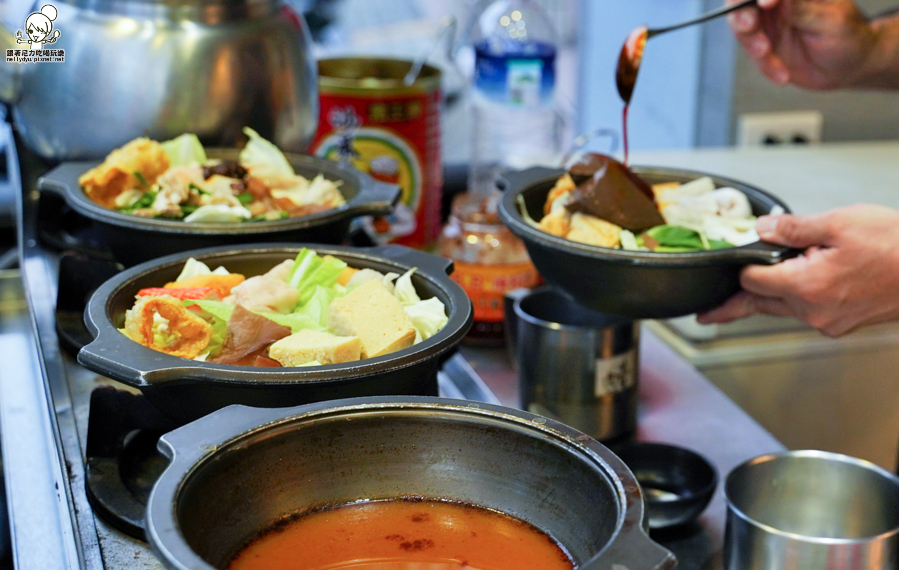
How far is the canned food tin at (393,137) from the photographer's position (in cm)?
170

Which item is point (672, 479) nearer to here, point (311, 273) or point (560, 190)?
point (560, 190)

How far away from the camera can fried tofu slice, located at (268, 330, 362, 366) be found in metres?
0.81

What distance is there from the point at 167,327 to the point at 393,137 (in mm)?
940

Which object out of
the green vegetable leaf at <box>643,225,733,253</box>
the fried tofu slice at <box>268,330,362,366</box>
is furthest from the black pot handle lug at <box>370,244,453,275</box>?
the green vegetable leaf at <box>643,225,733,253</box>

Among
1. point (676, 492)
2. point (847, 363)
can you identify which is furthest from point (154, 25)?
point (847, 363)

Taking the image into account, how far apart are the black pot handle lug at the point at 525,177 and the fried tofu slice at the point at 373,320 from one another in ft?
1.48

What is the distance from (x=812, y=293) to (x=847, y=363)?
768mm

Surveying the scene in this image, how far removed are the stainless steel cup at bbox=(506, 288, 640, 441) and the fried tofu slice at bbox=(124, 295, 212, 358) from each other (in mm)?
558

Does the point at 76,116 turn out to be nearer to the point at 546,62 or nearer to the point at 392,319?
Answer: the point at 392,319

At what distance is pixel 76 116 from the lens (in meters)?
1.40

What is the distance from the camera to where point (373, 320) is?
873 mm

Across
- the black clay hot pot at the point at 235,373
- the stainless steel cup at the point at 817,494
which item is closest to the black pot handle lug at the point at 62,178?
the black clay hot pot at the point at 235,373

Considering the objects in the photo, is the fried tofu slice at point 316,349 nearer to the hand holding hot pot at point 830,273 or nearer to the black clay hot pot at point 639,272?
the black clay hot pot at point 639,272

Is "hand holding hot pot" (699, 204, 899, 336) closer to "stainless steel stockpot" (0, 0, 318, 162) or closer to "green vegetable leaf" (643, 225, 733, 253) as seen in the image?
"green vegetable leaf" (643, 225, 733, 253)
